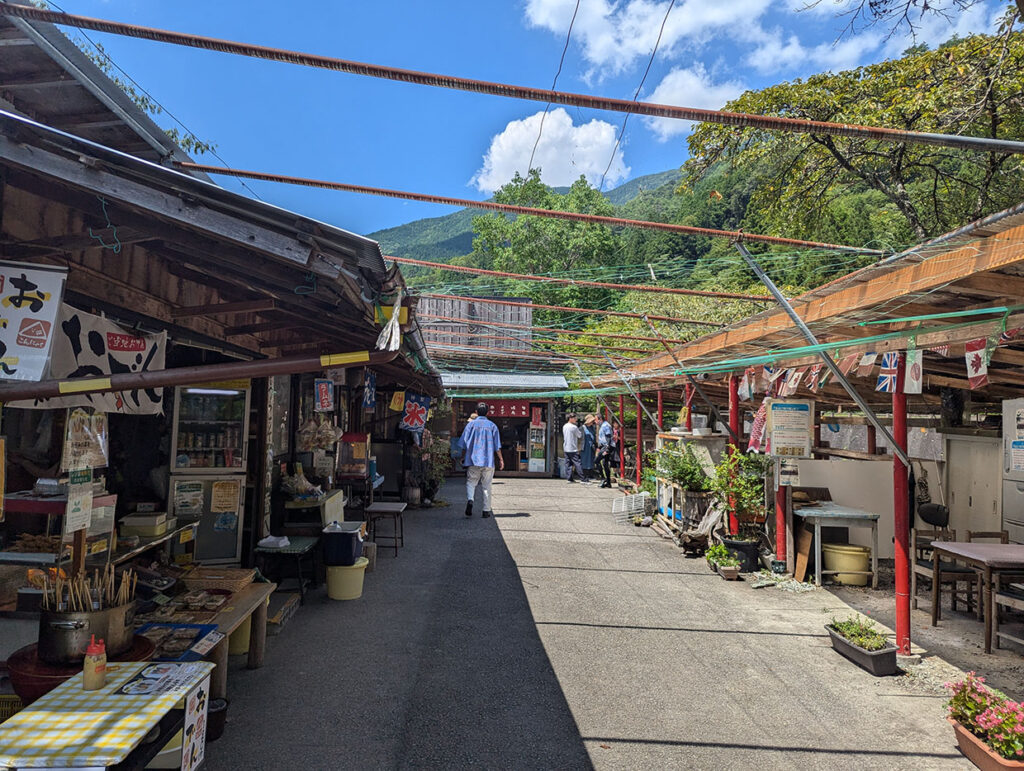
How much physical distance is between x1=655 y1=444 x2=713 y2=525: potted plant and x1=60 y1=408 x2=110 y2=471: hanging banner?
871 centimetres

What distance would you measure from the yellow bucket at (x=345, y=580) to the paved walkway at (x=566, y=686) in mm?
136

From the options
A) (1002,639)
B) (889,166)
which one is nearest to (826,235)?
(889,166)

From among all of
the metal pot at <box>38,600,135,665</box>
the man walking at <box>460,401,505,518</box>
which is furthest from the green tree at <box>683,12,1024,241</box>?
the metal pot at <box>38,600,135,665</box>

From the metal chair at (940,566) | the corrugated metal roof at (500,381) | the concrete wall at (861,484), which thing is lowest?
the metal chair at (940,566)

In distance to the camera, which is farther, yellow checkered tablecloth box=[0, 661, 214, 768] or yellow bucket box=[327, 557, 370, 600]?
yellow bucket box=[327, 557, 370, 600]

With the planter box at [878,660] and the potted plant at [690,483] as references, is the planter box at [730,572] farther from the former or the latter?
the planter box at [878,660]

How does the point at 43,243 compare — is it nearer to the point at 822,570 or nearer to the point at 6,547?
the point at 6,547

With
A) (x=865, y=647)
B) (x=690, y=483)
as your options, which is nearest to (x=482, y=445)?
(x=690, y=483)

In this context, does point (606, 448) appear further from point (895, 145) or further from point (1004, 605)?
point (1004, 605)

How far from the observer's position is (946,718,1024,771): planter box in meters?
3.53

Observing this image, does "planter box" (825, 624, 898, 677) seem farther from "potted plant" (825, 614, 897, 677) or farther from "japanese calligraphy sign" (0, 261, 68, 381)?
"japanese calligraphy sign" (0, 261, 68, 381)

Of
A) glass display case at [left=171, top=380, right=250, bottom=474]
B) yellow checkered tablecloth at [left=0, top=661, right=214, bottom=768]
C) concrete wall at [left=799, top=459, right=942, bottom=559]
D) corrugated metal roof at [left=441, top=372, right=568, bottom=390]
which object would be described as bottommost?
yellow checkered tablecloth at [left=0, top=661, right=214, bottom=768]

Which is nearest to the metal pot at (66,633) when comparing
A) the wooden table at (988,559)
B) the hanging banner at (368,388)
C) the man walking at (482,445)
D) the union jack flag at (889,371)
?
the union jack flag at (889,371)

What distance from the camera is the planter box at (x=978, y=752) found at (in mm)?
3533
